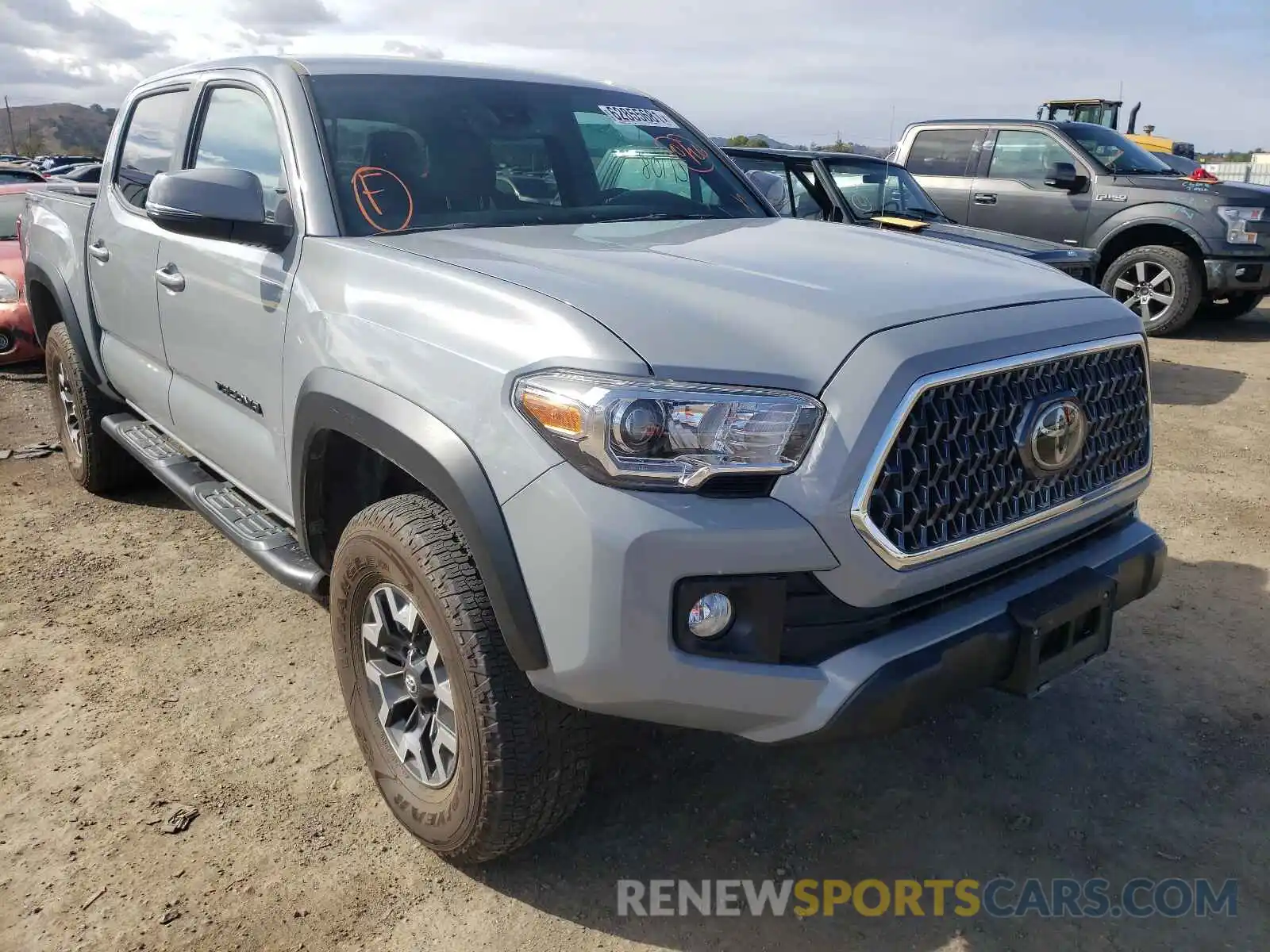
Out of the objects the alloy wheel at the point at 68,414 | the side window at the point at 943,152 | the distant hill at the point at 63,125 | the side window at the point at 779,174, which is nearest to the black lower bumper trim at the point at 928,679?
the alloy wheel at the point at 68,414

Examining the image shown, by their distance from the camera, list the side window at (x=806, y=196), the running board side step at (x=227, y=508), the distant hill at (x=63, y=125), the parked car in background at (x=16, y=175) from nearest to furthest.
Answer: the running board side step at (x=227, y=508) → the side window at (x=806, y=196) → the parked car in background at (x=16, y=175) → the distant hill at (x=63, y=125)

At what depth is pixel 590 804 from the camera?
8.92ft

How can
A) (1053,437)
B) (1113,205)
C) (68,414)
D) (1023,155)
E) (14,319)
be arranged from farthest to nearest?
(1023,155), (1113,205), (14,319), (68,414), (1053,437)

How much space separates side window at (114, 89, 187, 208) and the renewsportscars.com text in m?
3.12

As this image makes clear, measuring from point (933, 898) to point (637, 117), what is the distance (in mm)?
2730

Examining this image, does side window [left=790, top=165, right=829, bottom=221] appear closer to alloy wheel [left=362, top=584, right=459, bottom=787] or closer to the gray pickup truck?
the gray pickup truck

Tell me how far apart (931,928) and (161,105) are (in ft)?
12.8

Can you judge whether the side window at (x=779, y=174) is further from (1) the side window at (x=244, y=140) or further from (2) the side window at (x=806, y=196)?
(1) the side window at (x=244, y=140)

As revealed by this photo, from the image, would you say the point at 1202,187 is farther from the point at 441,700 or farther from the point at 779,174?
the point at 441,700

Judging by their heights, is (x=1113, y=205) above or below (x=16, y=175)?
above

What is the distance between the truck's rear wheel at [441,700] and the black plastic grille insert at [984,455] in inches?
33.1

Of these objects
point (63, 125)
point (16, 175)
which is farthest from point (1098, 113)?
point (63, 125)

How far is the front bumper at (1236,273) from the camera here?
8820 mm

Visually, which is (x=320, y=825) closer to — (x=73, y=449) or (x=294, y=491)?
(x=294, y=491)
